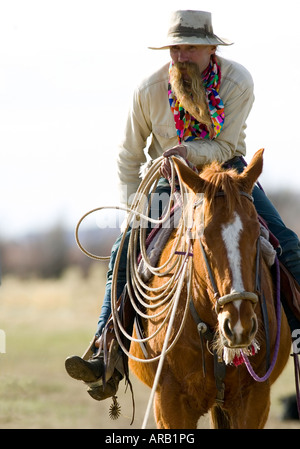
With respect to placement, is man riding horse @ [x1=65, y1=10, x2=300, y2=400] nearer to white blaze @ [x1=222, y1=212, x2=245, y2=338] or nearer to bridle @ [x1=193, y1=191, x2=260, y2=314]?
bridle @ [x1=193, y1=191, x2=260, y2=314]

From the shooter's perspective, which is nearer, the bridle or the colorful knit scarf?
the bridle

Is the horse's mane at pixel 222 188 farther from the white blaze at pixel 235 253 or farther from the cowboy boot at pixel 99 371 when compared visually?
the cowboy boot at pixel 99 371

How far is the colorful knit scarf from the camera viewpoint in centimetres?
656

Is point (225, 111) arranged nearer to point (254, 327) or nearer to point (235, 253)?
point (235, 253)

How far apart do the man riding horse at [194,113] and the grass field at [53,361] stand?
1.12 m

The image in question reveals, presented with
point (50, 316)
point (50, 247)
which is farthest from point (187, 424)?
point (50, 247)

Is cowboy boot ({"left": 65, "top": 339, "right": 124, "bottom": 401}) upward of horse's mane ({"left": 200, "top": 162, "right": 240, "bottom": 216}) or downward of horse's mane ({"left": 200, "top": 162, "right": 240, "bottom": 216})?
downward

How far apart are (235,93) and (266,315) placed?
5.56 ft

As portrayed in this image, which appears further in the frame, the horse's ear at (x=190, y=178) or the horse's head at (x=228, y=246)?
the horse's ear at (x=190, y=178)

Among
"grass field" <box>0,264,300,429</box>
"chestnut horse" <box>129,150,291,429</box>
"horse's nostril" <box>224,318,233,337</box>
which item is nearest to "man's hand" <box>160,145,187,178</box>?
"chestnut horse" <box>129,150,291,429</box>

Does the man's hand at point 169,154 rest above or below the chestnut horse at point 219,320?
above

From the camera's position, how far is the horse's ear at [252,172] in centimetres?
557

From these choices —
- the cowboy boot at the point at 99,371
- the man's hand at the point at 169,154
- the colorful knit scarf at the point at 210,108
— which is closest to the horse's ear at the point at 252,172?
the man's hand at the point at 169,154

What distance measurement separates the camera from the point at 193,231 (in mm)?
5598
